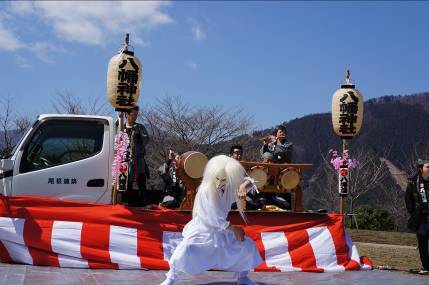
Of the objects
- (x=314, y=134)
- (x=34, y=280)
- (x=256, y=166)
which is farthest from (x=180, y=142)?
(x=314, y=134)

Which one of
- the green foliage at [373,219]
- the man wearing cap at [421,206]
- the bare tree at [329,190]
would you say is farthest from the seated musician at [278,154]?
the bare tree at [329,190]

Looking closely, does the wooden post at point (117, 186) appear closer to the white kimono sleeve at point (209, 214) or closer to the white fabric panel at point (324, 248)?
the white kimono sleeve at point (209, 214)

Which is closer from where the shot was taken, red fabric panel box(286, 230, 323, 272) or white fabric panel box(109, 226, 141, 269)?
white fabric panel box(109, 226, 141, 269)

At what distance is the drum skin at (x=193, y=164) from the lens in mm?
6824

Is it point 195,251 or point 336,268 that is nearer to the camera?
point 195,251

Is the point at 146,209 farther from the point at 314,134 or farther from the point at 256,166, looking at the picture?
the point at 314,134

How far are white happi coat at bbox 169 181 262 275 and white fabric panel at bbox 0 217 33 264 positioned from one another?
2.30 metres

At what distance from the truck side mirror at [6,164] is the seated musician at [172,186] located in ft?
7.16

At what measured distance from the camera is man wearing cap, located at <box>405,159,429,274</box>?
23.1 feet

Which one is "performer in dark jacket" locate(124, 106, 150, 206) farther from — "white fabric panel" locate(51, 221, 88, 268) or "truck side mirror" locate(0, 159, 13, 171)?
"truck side mirror" locate(0, 159, 13, 171)

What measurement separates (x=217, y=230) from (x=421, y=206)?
11.6 feet

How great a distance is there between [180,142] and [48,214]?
51.5 ft

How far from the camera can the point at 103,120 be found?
7086 millimetres

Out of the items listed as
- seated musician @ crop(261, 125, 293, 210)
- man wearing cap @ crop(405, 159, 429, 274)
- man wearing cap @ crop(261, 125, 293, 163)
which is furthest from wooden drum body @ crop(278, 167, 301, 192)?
man wearing cap @ crop(405, 159, 429, 274)
